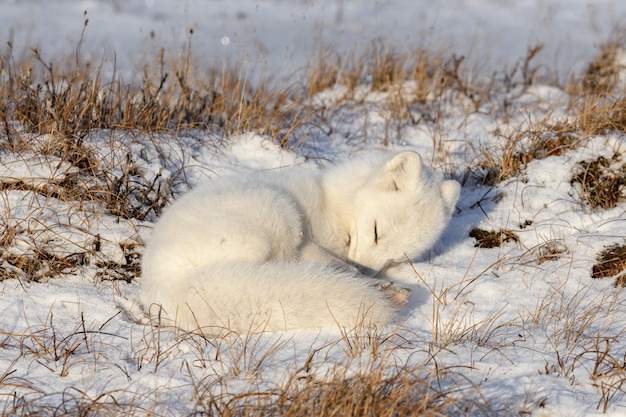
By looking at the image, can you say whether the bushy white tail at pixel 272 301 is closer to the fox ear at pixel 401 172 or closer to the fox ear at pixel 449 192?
the fox ear at pixel 401 172

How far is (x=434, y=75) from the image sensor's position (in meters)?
6.69

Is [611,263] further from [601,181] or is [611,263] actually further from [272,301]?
[272,301]

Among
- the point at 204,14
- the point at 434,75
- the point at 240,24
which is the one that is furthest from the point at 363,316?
the point at 204,14

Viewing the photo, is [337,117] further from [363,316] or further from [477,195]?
[363,316]

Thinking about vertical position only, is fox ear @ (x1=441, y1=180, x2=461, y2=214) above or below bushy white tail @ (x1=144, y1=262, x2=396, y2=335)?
above

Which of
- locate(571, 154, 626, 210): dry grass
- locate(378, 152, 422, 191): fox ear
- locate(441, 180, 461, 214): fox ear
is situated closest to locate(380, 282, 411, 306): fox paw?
locate(378, 152, 422, 191): fox ear

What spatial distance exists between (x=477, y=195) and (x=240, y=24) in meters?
7.91

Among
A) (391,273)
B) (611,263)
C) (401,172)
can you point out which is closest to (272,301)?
(391,273)

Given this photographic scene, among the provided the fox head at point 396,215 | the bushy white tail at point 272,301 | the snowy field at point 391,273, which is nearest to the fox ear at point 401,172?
the fox head at point 396,215

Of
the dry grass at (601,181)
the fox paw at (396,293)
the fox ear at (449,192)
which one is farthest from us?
the dry grass at (601,181)

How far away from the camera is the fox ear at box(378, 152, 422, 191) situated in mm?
3736

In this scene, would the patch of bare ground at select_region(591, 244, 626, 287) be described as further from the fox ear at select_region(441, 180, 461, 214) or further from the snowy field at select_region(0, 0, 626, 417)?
the fox ear at select_region(441, 180, 461, 214)

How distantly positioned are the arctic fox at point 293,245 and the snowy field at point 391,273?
130mm

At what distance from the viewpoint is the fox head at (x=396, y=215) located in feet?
12.4
